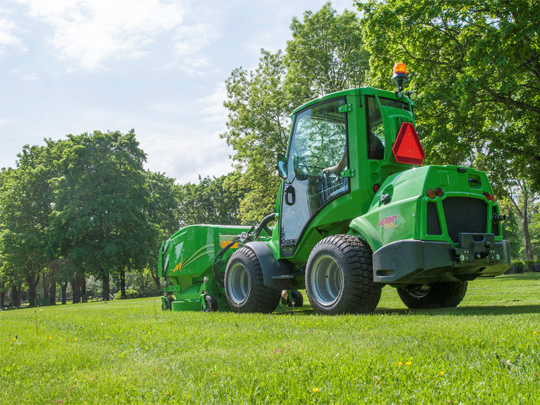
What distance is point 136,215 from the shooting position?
135ft

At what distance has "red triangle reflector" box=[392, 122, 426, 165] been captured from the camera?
736cm

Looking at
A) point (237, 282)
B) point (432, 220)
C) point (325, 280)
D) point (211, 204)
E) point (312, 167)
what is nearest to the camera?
point (432, 220)

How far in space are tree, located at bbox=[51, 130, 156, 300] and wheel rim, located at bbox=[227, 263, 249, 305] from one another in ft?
99.6

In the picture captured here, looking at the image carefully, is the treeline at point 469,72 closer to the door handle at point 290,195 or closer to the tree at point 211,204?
the door handle at point 290,195

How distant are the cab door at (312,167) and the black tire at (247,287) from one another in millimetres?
582

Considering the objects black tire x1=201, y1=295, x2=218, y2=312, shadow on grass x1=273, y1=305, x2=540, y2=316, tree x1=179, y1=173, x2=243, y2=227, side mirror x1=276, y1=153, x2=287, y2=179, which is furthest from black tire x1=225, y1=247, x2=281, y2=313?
tree x1=179, y1=173, x2=243, y2=227

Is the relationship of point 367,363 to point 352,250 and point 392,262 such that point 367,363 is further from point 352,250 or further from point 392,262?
point 352,250

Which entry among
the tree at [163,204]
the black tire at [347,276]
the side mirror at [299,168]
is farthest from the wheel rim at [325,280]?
the tree at [163,204]

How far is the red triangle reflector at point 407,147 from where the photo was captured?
7359 millimetres

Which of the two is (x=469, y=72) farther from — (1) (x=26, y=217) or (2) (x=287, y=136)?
(1) (x=26, y=217)

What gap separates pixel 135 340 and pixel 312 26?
1054 inches

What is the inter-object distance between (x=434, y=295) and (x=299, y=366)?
5481mm

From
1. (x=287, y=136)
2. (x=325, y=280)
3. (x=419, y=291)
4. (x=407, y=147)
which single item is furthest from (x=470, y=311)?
(x=287, y=136)

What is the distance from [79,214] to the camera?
38281mm
